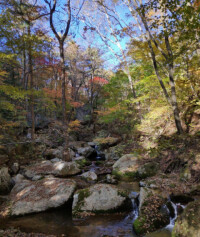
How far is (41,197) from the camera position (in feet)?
18.7

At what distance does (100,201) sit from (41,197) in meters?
2.15

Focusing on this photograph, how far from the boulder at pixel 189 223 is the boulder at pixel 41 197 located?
12.0 ft

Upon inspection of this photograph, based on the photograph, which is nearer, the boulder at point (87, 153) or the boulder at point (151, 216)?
the boulder at point (151, 216)

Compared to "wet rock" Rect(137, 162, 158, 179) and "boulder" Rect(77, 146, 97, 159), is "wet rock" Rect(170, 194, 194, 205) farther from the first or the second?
"boulder" Rect(77, 146, 97, 159)

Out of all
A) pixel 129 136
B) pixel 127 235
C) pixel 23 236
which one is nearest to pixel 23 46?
pixel 23 236

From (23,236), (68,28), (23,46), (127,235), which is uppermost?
(68,28)

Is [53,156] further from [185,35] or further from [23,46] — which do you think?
[185,35]

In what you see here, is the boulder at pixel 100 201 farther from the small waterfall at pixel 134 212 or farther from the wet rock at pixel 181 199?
the wet rock at pixel 181 199

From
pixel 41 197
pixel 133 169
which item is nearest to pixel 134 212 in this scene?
pixel 41 197

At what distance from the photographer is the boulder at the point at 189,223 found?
3.28 m

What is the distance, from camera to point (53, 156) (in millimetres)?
12539

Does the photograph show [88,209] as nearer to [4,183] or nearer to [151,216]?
[151,216]

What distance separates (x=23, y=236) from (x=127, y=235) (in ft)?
8.59

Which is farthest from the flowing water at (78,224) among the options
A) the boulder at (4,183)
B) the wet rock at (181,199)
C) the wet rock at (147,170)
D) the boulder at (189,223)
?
the wet rock at (147,170)
